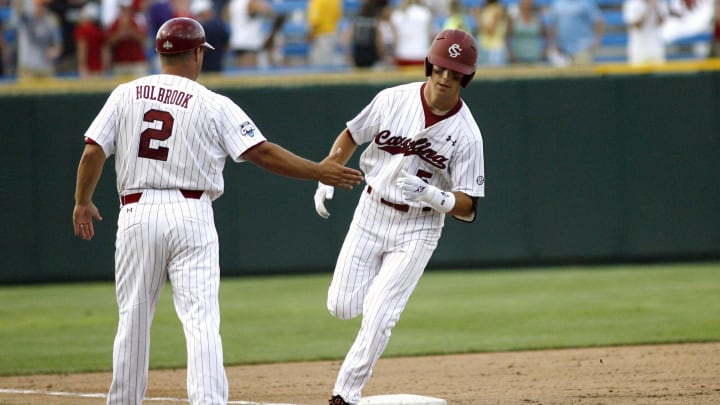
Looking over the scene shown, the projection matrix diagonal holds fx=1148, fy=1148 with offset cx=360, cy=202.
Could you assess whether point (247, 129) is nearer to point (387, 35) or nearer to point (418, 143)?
point (418, 143)

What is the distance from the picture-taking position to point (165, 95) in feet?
18.4

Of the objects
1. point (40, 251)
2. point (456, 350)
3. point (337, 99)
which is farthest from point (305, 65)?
point (456, 350)

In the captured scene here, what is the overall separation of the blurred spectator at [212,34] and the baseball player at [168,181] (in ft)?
31.2

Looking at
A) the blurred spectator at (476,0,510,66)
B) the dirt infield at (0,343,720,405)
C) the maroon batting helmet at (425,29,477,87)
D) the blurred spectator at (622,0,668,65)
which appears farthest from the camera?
the blurred spectator at (476,0,510,66)

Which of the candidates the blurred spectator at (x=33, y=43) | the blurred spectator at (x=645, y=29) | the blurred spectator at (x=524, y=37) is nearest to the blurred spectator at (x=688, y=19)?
the blurred spectator at (x=645, y=29)

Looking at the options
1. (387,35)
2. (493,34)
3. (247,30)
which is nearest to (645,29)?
(493,34)

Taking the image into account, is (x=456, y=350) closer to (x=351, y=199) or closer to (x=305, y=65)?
(x=351, y=199)

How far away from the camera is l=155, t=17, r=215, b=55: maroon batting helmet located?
566cm

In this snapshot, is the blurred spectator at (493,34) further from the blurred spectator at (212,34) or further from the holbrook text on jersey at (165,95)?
the holbrook text on jersey at (165,95)

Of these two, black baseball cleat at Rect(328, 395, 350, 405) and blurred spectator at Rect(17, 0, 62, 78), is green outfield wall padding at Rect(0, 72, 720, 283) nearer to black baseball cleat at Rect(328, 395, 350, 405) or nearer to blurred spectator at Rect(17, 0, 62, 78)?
blurred spectator at Rect(17, 0, 62, 78)

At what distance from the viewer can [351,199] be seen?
14.6 meters

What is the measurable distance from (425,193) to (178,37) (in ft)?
5.28

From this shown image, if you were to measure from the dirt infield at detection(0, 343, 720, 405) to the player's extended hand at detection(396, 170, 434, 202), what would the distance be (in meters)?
1.59

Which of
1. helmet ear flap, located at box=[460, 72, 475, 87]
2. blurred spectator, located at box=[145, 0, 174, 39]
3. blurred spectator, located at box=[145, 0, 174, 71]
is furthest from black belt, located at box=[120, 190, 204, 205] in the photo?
blurred spectator, located at box=[145, 0, 174, 39]
